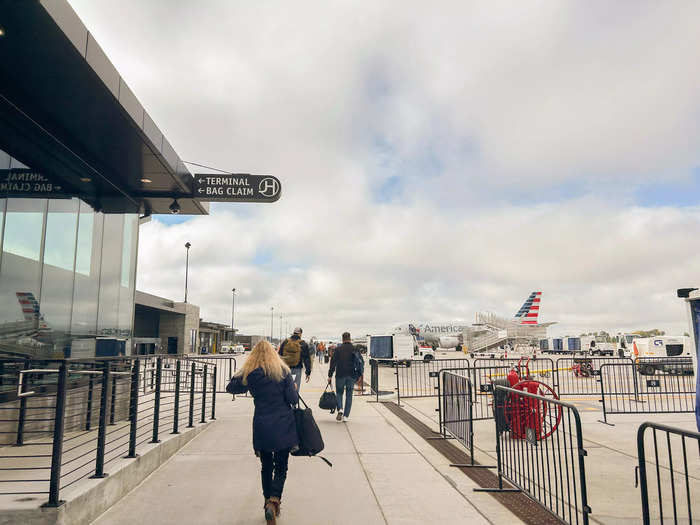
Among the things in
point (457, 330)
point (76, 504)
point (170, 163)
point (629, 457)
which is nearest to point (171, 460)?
point (76, 504)

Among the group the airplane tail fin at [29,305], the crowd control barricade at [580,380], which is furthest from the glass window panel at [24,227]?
the crowd control barricade at [580,380]

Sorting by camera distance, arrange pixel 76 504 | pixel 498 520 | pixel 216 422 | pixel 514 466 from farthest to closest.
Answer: pixel 216 422 → pixel 514 466 → pixel 498 520 → pixel 76 504

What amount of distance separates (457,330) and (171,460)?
241 ft

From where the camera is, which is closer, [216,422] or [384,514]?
[384,514]

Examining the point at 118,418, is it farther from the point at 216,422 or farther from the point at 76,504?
the point at 76,504

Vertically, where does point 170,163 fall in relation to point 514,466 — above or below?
above

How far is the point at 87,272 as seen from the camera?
10.1 m

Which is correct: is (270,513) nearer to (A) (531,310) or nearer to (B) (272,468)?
(B) (272,468)

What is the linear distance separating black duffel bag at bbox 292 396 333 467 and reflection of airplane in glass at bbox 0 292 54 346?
18.1 feet

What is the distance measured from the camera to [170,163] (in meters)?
9.66

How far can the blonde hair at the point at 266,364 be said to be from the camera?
4.99m

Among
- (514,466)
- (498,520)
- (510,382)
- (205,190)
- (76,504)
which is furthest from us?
(205,190)

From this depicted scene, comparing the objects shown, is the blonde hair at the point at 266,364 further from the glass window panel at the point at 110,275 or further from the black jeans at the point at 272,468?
the glass window panel at the point at 110,275

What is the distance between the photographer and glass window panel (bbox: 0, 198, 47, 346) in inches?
306
